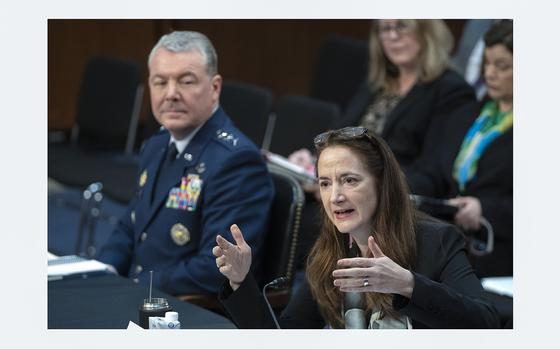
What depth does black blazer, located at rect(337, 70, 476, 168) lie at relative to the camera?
16.0 feet

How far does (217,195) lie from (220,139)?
19cm

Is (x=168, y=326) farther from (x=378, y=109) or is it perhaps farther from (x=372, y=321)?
(x=378, y=109)

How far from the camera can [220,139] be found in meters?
3.68

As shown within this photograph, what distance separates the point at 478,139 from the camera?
4.57m

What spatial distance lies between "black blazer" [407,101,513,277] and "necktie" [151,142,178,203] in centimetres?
110

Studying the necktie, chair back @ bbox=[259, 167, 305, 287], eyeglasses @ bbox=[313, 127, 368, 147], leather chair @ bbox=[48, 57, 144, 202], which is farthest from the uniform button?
leather chair @ bbox=[48, 57, 144, 202]

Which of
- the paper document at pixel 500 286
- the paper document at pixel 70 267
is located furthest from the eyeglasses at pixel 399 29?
the paper document at pixel 70 267

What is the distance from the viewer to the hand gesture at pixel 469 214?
14.5 feet

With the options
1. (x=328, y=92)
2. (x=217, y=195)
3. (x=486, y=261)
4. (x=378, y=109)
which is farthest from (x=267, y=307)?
(x=328, y=92)

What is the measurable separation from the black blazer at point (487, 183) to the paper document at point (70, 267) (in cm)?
135

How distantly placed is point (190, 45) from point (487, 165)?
5.15 feet

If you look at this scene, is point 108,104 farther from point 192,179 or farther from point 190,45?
point 190,45

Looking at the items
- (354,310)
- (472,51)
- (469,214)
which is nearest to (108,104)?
(472,51)

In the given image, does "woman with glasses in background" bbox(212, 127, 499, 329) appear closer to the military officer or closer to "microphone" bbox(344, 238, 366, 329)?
"microphone" bbox(344, 238, 366, 329)
